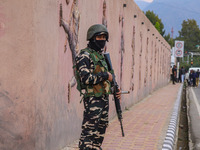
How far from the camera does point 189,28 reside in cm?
10650

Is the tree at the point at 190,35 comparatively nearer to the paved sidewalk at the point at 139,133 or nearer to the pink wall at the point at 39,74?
the paved sidewalk at the point at 139,133

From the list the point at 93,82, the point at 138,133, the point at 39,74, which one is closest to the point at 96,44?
the point at 93,82

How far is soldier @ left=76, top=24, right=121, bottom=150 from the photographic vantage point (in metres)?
3.59

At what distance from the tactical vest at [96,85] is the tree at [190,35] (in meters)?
105

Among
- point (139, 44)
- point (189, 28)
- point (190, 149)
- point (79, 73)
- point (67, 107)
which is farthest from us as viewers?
point (189, 28)

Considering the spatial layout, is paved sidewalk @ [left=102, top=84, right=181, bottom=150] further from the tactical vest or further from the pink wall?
the tactical vest

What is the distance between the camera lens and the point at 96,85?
3688mm

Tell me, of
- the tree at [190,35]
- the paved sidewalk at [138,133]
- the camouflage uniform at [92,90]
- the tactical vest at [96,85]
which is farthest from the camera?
the tree at [190,35]

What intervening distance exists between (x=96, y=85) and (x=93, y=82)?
11 centimetres

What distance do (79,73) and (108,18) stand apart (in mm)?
4332

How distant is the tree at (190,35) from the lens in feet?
346

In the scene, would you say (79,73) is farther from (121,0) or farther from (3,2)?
(121,0)

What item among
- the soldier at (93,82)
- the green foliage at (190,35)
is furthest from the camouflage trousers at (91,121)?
the green foliage at (190,35)

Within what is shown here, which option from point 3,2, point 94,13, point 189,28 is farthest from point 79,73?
point 189,28
